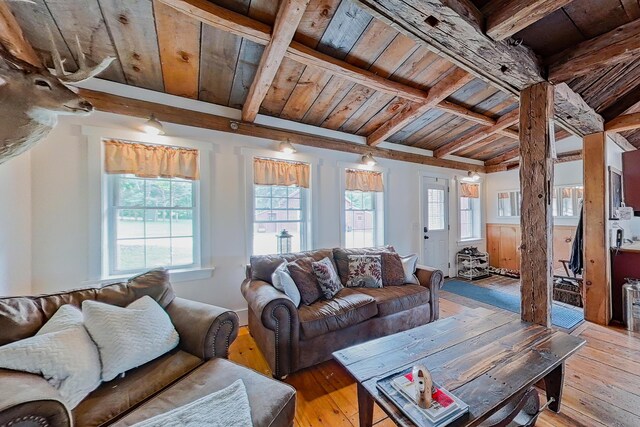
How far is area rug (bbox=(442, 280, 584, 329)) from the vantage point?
9.70ft

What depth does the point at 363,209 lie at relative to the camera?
4.07 metres

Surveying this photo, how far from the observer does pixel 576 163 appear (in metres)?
4.59

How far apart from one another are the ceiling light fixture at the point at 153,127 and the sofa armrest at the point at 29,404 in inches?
84.1

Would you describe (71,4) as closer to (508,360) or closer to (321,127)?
(321,127)

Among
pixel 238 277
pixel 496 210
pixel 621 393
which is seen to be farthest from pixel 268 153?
pixel 496 210

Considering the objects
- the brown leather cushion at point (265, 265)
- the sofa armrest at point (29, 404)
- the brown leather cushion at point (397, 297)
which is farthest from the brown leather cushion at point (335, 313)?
the sofa armrest at point (29, 404)

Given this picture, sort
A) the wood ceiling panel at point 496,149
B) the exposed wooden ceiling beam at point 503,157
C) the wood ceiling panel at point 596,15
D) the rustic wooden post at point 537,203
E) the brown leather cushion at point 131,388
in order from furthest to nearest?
the exposed wooden ceiling beam at point 503,157 → the wood ceiling panel at point 496,149 → the rustic wooden post at point 537,203 → the wood ceiling panel at point 596,15 → the brown leather cushion at point 131,388

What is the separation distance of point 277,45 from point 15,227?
2414mm

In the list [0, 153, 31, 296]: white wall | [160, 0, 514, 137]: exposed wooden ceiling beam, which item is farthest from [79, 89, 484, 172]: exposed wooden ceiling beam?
[160, 0, 514, 137]: exposed wooden ceiling beam

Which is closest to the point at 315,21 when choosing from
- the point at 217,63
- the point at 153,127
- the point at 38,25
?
the point at 217,63

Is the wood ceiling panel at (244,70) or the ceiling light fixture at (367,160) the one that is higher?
the wood ceiling panel at (244,70)

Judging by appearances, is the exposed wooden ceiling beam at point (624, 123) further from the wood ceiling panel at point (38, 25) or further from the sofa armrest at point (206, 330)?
the wood ceiling panel at point (38, 25)

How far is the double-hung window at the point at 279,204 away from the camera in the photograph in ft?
10.4

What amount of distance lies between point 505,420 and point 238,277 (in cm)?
261
